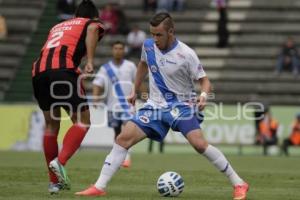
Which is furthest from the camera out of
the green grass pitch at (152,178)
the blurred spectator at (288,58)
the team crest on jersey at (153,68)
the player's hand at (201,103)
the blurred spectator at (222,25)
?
the blurred spectator at (222,25)

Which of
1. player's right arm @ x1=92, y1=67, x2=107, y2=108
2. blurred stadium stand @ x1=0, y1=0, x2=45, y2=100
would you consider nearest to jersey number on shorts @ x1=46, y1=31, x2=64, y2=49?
player's right arm @ x1=92, y1=67, x2=107, y2=108

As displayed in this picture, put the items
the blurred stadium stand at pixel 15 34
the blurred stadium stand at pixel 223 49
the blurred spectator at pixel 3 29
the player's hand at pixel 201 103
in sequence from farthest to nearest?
the blurred spectator at pixel 3 29 < the blurred stadium stand at pixel 15 34 < the blurred stadium stand at pixel 223 49 < the player's hand at pixel 201 103

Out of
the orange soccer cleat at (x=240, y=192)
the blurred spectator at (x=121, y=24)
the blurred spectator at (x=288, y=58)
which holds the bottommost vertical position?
the blurred spectator at (x=288, y=58)

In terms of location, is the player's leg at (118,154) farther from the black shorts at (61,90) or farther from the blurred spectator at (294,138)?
the blurred spectator at (294,138)

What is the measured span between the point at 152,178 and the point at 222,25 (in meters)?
17.9

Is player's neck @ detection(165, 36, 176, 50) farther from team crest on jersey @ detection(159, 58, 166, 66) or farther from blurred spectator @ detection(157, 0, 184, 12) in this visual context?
blurred spectator @ detection(157, 0, 184, 12)

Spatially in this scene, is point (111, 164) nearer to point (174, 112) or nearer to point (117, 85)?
point (174, 112)

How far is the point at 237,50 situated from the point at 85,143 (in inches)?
329

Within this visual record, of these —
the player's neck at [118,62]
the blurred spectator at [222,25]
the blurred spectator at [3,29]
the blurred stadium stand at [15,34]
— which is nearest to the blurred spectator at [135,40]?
the blurred spectator at [222,25]

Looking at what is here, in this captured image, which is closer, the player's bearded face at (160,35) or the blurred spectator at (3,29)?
the player's bearded face at (160,35)

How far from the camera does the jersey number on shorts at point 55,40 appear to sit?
1258 cm

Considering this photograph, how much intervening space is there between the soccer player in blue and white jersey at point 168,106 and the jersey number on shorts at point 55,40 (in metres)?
1.17

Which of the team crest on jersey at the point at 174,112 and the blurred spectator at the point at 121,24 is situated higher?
the team crest on jersey at the point at 174,112

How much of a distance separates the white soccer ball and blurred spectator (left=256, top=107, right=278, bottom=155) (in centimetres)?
1419
